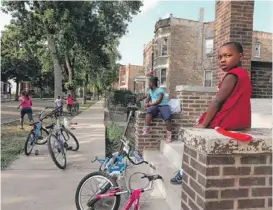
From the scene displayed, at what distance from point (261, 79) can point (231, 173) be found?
4938mm

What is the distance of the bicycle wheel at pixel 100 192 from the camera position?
3889 millimetres

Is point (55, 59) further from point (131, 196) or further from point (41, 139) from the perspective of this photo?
point (131, 196)

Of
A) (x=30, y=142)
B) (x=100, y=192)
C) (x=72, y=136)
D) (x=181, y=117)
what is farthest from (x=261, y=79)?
(x=30, y=142)

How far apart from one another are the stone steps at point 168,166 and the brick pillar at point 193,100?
698 millimetres

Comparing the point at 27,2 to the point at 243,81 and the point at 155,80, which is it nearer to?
the point at 155,80

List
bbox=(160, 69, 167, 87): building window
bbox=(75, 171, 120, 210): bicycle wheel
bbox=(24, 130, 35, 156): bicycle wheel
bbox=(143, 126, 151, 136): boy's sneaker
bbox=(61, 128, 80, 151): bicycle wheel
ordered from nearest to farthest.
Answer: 1. bbox=(75, 171, 120, 210): bicycle wheel
2. bbox=(143, 126, 151, 136): boy's sneaker
3. bbox=(24, 130, 35, 156): bicycle wheel
4. bbox=(61, 128, 80, 151): bicycle wheel
5. bbox=(160, 69, 167, 87): building window

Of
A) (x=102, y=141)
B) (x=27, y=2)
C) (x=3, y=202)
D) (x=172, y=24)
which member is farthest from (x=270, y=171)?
(x=172, y=24)

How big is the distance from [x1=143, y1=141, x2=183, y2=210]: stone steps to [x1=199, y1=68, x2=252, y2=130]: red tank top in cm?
154

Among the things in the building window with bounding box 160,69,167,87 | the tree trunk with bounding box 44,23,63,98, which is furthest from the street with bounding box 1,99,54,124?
the building window with bounding box 160,69,167,87

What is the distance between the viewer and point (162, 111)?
258 inches

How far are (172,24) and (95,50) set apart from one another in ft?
43.1

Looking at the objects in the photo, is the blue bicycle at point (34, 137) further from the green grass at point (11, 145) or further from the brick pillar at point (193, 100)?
the brick pillar at point (193, 100)

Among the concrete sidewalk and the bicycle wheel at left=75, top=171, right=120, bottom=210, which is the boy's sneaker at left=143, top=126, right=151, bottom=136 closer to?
the concrete sidewalk

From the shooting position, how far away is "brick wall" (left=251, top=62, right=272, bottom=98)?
6.47 metres
